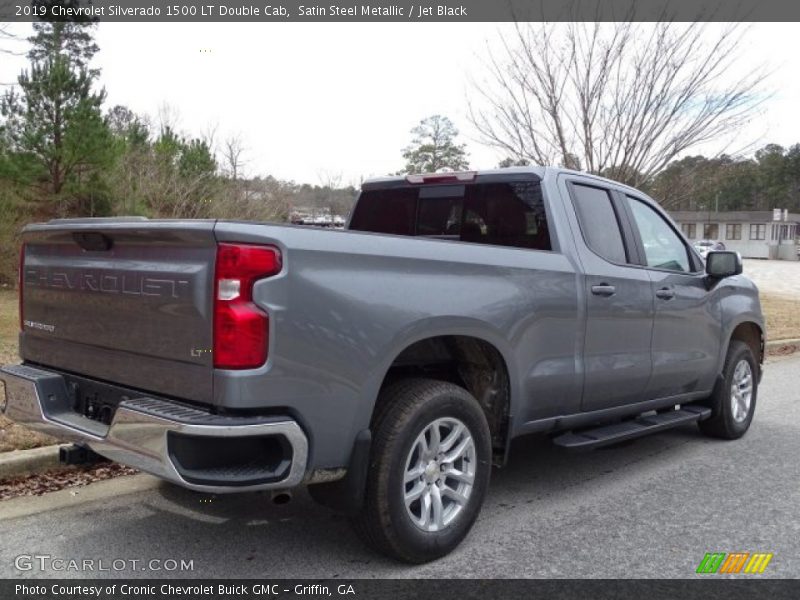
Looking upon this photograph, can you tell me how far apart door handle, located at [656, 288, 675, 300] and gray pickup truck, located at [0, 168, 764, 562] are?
4 centimetres

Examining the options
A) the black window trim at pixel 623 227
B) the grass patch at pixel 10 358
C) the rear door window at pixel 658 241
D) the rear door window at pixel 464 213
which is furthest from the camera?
the rear door window at pixel 658 241

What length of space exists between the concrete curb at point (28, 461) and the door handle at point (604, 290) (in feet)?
11.4

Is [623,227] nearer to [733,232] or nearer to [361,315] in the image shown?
[361,315]

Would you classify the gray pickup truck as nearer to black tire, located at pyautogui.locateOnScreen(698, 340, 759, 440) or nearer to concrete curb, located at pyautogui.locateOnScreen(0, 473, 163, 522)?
concrete curb, located at pyautogui.locateOnScreen(0, 473, 163, 522)

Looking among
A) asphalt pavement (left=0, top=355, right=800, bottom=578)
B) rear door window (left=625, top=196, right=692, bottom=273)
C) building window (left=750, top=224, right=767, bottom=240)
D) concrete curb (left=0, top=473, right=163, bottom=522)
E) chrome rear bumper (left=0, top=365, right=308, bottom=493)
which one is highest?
building window (left=750, top=224, right=767, bottom=240)

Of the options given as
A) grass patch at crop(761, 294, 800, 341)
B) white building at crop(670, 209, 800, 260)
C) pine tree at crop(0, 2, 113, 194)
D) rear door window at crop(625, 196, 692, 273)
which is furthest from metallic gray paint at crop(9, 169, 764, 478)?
white building at crop(670, 209, 800, 260)

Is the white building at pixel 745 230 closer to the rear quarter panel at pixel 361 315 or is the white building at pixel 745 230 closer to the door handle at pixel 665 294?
the door handle at pixel 665 294

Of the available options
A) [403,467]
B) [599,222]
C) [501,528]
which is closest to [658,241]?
[599,222]

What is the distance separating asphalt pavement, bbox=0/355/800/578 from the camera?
11.6 feet

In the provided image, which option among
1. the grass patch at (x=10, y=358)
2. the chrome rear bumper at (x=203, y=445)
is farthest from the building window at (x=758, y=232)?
the chrome rear bumper at (x=203, y=445)

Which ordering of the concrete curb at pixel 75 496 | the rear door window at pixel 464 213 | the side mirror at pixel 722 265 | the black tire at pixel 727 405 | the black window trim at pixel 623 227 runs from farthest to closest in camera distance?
the black tire at pixel 727 405
the side mirror at pixel 722 265
the black window trim at pixel 623 227
the rear door window at pixel 464 213
the concrete curb at pixel 75 496

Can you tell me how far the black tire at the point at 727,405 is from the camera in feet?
19.6

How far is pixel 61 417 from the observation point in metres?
3.57

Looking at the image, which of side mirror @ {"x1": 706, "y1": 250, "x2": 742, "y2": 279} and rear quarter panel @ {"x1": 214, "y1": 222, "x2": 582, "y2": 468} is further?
side mirror @ {"x1": 706, "y1": 250, "x2": 742, "y2": 279}
